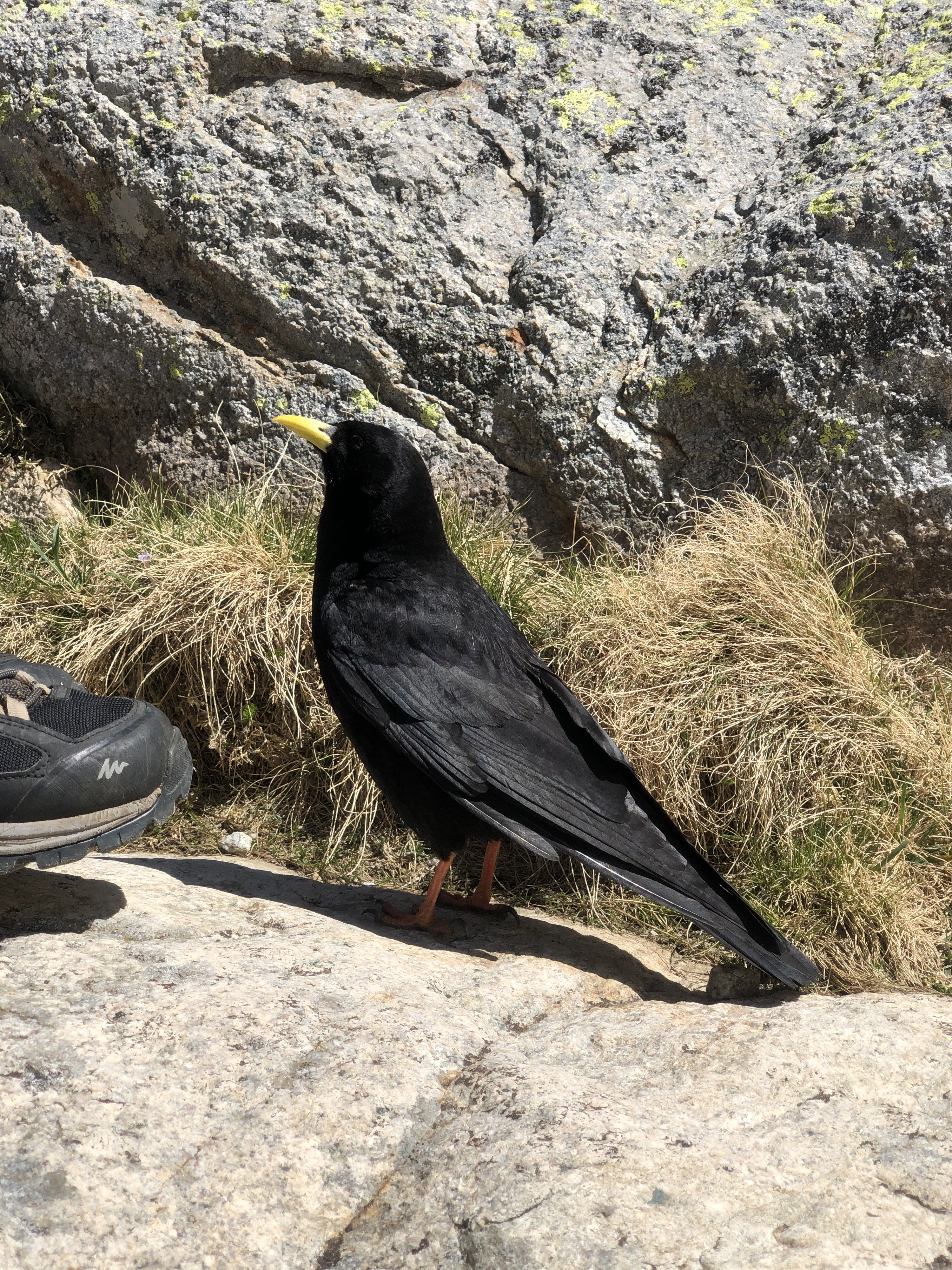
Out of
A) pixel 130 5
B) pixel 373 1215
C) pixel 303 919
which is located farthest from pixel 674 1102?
pixel 130 5

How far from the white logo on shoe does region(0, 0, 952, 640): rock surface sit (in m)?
2.55

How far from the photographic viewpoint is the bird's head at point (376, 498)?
3494 millimetres

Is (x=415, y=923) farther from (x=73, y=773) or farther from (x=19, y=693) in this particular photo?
(x=19, y=693)

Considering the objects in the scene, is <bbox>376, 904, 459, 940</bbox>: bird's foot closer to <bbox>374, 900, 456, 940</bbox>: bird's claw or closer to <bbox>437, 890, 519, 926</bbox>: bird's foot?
<bbox>374, 900, 456, 940</bbox>: bird's claw

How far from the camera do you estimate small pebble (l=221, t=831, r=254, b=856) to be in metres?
3.89

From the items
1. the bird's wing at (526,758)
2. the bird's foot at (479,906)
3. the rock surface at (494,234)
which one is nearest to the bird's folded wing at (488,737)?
the bird's wing at (526,758)

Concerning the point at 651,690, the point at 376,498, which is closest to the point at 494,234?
the point at 376,498

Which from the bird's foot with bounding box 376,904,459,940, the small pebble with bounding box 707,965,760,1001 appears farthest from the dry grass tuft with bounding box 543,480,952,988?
the bird's foot with bounding box 376,904,459,940

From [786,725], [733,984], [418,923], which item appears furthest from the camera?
[786,725]

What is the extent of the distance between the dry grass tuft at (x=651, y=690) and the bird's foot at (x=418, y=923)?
0.60m

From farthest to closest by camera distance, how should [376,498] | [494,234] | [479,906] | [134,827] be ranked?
[494,234] → [376,498] → [479,906] → [134,827]

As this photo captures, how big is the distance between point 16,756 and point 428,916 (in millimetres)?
1326

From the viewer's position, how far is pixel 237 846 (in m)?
3.89

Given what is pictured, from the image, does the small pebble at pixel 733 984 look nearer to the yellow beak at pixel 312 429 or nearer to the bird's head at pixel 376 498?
the bird's head at pixel 376 498
